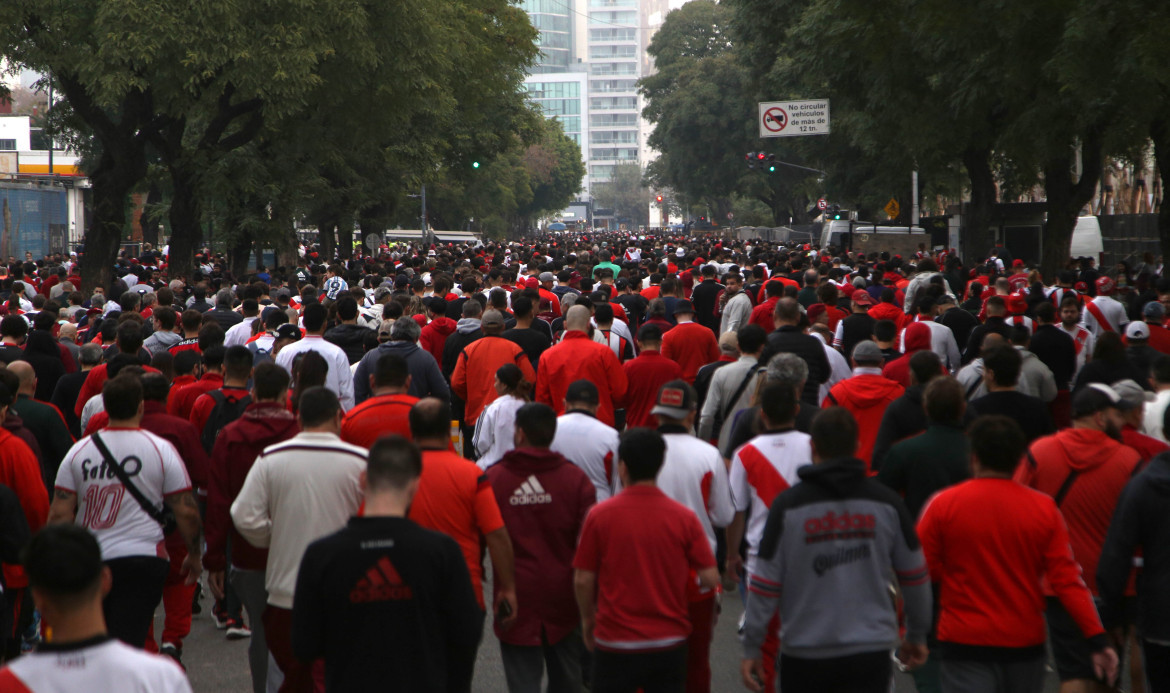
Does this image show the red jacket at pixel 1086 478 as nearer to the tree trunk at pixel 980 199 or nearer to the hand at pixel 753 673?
the hand at pixel 753 673

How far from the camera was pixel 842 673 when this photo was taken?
4375 millimetres

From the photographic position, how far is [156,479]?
18.7 ft

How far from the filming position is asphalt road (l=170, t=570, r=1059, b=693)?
6.53m

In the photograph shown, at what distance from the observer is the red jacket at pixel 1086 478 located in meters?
5.54

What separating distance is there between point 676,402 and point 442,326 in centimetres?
588

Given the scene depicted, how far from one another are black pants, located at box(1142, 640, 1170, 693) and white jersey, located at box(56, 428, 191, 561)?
14.0 feet

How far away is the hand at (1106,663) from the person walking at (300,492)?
2921 millimetres

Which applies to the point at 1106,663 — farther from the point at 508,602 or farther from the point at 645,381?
the point at 645,381

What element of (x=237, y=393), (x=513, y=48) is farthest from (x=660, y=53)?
(x=237, y=393)

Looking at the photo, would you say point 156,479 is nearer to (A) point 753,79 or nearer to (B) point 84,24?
(B) point 84,24

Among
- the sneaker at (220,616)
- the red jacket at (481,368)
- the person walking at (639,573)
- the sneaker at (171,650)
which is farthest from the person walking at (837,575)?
the red jacket at (481,368)

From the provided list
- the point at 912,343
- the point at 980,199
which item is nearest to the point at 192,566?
the point at 912,343

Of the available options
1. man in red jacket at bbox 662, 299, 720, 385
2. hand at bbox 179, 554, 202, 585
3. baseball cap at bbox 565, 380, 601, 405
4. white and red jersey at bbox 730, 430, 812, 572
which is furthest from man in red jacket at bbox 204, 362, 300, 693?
man in red jacket at bbox 662, 299, 720, 385

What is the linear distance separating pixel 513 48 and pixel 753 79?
908cm
